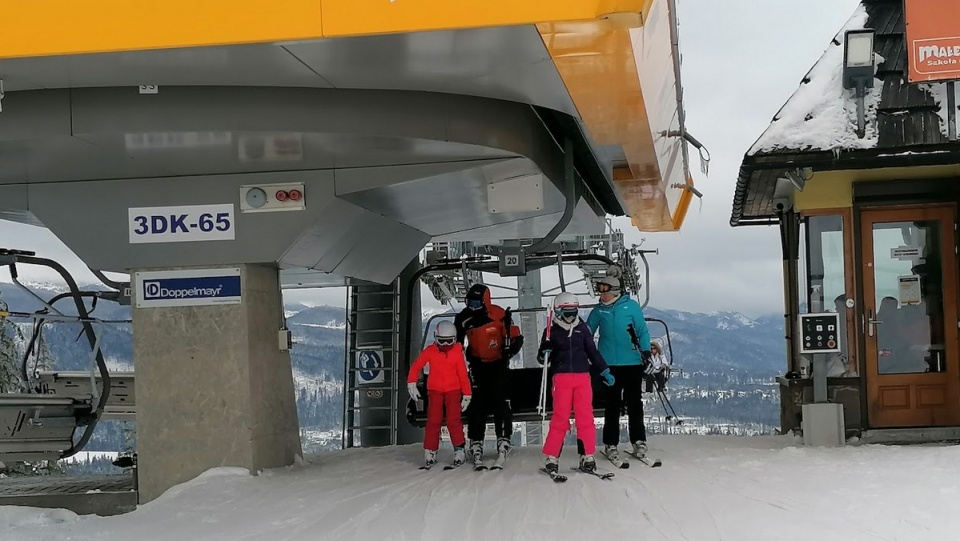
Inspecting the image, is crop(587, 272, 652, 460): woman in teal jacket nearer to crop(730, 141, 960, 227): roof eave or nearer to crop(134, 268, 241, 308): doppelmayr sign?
crop(730, 141, 960, 227): roof eave

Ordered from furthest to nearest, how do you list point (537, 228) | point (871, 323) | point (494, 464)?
point (537, 228), point (871, 323), point (494, 464)

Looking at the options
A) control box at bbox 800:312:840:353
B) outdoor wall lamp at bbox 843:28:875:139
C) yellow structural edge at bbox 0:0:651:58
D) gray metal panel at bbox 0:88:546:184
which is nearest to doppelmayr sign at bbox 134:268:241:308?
gray metal panel at bbox 0:88:546:184

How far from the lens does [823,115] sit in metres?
10.2

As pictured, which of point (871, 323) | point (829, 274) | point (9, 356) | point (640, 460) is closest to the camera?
point (640, 460)

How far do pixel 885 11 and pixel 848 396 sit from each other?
14.2 feet

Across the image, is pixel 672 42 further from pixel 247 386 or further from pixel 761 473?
pixel 247 386

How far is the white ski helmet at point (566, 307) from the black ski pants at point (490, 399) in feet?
4.07

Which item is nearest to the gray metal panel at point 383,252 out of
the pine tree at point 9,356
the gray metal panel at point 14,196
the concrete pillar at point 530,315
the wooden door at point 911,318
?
the gray metal panel at point 14,196

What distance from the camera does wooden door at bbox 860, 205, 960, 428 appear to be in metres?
10.4

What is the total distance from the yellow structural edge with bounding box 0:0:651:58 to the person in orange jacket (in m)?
4.48

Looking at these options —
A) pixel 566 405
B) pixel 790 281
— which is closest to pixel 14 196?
pixel 566 405

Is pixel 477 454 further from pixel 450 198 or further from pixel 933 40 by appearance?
pixel 933 40

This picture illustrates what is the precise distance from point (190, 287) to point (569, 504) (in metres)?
4.07

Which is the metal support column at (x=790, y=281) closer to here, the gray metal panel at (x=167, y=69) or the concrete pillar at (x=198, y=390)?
the concrete pillar at (x=198, y=390)
